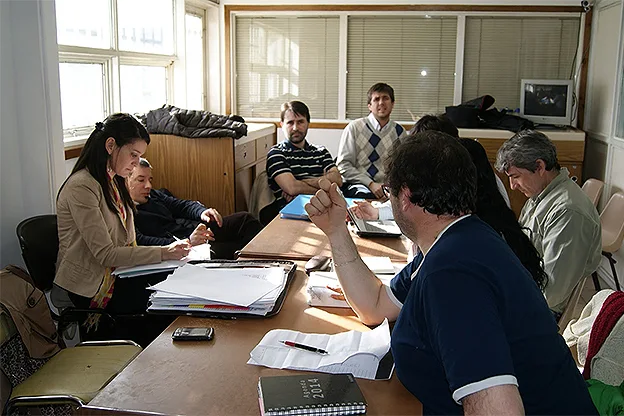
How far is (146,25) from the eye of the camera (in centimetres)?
490

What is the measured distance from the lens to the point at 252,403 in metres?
1.34

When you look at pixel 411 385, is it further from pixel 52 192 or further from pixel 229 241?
pixel 229 241

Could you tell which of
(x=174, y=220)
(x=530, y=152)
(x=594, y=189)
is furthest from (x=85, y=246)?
(x=594, y=189)

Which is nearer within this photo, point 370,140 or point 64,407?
point 64,407

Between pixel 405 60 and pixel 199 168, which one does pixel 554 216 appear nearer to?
pixel 199 168

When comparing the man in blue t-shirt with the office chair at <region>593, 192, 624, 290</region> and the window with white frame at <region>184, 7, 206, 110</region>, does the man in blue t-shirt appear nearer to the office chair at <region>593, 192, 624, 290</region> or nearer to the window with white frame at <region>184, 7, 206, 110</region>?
the office chair at <region>593, 192, 624, 290</region>

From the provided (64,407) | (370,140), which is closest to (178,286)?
(64,407)

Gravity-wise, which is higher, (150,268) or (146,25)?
(146,25)

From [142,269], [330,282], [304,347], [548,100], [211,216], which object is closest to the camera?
[304,347]

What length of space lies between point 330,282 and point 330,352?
0.52 metres

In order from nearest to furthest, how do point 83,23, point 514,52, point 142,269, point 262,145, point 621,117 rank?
point 142,269 < point 83,23 < point 621,117 < point 262,145 < point 514,52

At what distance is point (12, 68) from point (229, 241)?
1552 mm

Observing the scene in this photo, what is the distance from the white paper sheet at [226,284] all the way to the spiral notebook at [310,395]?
0.46m

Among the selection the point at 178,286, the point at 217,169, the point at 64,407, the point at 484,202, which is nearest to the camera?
the point at 484,202
